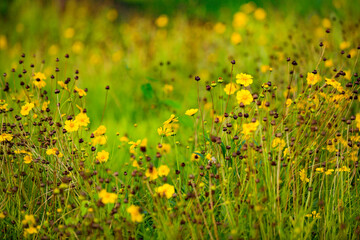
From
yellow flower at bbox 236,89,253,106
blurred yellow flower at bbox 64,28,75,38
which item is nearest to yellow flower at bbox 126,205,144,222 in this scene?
yellow flower at bbox 236,89,253,106

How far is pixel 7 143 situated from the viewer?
1.97 metres

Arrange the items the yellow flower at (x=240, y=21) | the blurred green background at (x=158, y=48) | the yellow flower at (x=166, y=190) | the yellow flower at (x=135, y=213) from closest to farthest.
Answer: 1. the yellow flower at (x=135, y=213)
2. the yellow flower at (x=166, y=190)
3. the blurred green background at (x=158, y=48)
4. the yellow flower at (x=240, y=21)

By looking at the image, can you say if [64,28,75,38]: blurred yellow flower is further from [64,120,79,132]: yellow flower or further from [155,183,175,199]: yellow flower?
[155,183,175,199]: yellow flower

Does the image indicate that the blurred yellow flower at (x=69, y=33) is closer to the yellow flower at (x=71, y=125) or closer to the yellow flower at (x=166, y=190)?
the yellow flower at (x=71, y=125)

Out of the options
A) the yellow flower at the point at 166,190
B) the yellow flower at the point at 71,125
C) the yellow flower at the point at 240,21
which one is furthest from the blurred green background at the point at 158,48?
the yellow flower at the point at 166,190

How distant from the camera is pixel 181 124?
113 inches

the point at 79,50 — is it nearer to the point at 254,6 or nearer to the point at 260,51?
the point at 260,51

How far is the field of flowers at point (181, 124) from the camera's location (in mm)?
1683

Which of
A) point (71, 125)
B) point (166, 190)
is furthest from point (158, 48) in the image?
point (166, 190)

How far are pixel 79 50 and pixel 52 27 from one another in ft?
5.32

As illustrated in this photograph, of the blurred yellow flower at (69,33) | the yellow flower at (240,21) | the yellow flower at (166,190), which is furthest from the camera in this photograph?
the blurred yellow flower at (69,33)

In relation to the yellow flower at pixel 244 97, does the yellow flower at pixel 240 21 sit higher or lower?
higher

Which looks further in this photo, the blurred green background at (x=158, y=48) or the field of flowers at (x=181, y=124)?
the blurred green background at (x=158, y=48)

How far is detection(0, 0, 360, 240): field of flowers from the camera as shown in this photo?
1683 mm
